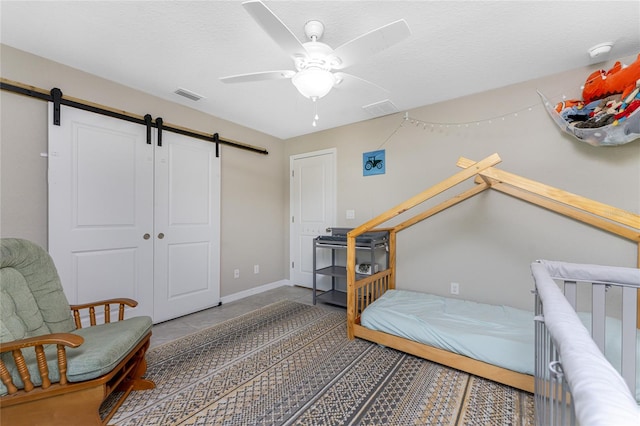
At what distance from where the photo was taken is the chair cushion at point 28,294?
1407mm

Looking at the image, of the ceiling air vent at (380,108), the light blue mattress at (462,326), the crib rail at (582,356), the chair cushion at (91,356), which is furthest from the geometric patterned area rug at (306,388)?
the ceiling air vent at (380,108)

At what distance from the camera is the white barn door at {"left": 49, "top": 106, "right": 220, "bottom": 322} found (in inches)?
85.8

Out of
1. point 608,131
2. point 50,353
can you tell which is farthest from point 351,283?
point 608,131

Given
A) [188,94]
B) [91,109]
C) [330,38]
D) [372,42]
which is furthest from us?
[188,94]

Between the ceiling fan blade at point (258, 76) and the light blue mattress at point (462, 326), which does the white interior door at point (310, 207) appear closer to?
the light blue mattress at point (462, 326)

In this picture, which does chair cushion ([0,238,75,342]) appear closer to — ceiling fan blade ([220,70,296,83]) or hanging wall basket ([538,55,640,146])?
ceiling fan blade ([220,70,296,83])

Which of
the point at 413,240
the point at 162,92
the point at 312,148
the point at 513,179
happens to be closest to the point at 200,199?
the point at 162,92

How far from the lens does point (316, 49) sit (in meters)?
1.52

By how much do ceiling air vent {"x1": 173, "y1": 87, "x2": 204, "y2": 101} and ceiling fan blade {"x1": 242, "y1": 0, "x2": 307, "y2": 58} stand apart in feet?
5.42

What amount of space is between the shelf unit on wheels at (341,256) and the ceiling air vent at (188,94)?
2082mm

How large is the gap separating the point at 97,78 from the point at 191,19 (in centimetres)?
138

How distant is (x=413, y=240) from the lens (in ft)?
9.87

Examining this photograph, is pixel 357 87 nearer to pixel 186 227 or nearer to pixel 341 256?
pixel 341 256

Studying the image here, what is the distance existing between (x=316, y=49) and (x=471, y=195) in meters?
2.01
